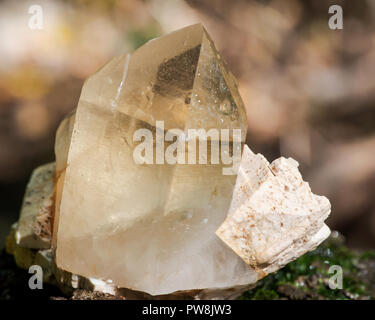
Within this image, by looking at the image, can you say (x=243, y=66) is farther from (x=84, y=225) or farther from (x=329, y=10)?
(x=84, y=225)

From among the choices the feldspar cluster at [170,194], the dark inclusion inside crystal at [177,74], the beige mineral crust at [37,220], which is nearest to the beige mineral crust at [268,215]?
the feldspar cluster at [170,194]

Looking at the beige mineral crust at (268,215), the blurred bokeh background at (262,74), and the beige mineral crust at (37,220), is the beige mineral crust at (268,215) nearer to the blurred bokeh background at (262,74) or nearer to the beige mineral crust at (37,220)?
the beige mineral crust at (37,220)

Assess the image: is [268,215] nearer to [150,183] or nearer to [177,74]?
[150,183]

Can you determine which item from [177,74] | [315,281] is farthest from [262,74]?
[177,74]

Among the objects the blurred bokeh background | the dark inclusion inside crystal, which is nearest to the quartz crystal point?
the dark inclusion inside crystal

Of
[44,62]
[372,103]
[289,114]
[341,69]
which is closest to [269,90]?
[289,114]

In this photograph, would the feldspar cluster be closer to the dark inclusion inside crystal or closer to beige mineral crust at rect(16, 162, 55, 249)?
the dark inclusion inside crystal

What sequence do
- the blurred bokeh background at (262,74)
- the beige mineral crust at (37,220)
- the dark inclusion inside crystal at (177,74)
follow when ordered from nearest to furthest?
the dark inclusion inside crystal at (177,74)
the beige mineral crust at (37,220)
the blurred bokeh background at (262,74)

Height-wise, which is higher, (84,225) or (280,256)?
A: (84,225)
